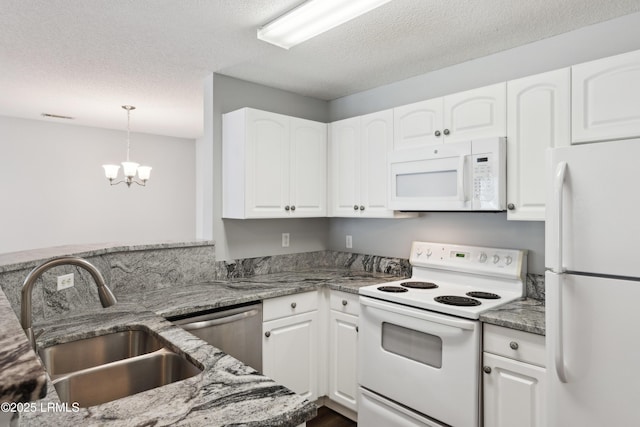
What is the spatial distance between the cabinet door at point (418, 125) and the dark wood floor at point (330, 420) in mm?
1891

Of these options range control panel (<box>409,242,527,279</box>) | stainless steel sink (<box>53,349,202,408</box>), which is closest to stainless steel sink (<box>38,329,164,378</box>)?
stainless steel sink (<box>53,349,202,408</box>)

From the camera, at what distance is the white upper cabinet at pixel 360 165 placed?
2.78 m

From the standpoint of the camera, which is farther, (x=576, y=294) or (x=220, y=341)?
(x=220, y=341)

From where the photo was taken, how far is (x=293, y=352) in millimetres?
2570

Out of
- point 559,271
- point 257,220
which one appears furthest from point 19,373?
point 257,220

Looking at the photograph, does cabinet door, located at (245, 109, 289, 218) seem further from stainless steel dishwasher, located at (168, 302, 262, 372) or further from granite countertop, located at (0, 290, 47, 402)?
granite countertop, located at (0, 290, 47, 402)

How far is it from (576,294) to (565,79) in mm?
1068

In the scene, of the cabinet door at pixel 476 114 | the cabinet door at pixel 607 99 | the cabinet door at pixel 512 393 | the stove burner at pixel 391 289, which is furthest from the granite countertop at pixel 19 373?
the cabinet door at pixel 476 114

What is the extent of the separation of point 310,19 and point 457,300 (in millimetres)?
1654

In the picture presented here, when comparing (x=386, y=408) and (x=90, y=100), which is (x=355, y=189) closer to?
(x=386, y=408)

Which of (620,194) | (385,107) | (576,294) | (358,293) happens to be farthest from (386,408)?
(385,107)

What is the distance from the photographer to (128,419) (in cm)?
90

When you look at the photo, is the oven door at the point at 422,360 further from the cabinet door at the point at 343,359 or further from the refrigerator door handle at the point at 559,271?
the refrigerator door handle at the point at 559,271

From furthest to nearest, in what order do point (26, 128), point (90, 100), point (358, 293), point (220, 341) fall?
1. point (26, 128)
2. point (90, 100)
3. point (358, 293)
4. point (220, 341)
